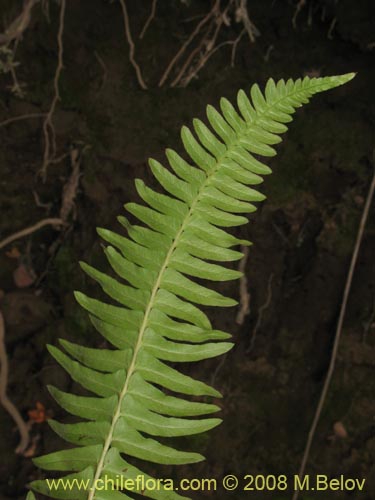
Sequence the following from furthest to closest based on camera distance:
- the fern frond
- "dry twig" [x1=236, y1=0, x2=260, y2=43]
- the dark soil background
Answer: the dark soil background → "dry twig" [x1=236, y1=0, x2=260, y2=43] → the fern frond

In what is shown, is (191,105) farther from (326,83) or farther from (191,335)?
(191,335)

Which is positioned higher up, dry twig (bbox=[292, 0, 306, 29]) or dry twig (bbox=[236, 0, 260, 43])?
dry twig (bbox=[292, 0, 306, 29])

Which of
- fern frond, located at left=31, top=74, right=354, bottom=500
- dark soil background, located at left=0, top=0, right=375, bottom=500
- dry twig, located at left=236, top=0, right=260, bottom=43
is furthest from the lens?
dark soil background, located at left=0, top=0, right=375, bottom=500

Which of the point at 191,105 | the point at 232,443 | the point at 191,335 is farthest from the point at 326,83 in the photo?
the point at 232,443

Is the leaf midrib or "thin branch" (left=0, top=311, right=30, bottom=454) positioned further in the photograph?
"thin branch" (left=0, top=311, right=30, bottom=454)

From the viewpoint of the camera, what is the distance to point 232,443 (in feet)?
6.74

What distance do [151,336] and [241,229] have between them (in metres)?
Result: 1.14

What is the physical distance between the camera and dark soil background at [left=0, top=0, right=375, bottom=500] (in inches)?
80.3

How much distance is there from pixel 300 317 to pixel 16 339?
116 centimetres

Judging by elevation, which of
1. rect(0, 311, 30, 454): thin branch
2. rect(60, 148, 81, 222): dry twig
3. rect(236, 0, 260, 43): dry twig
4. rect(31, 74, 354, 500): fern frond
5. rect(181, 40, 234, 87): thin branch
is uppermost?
rect(236, 0, 260, 43): dry twig

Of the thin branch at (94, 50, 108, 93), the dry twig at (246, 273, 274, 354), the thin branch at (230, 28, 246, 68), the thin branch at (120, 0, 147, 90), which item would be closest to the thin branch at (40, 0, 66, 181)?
the thin branch at (94, 50, 108, 93)

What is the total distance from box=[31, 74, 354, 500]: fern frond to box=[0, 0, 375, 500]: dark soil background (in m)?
1.07

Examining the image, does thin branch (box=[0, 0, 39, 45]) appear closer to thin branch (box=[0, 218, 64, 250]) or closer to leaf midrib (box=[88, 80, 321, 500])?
thin branch (box=[0, 218, 64, 250])

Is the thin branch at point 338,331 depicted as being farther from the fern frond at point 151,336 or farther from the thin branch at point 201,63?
the fern frond at point 151,336
